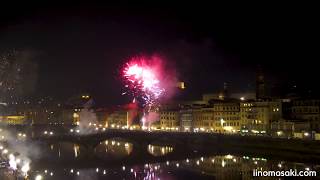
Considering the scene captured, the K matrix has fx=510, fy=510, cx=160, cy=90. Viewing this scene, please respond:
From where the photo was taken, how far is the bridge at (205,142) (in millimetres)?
53969

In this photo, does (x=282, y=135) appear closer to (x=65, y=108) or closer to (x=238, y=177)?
(x=238, y=177)

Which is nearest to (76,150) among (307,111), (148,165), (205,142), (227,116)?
(205,142)

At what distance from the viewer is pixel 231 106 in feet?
260

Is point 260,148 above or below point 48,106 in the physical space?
below

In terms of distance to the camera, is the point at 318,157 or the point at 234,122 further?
the point at 234,122

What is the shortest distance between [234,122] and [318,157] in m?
27.7

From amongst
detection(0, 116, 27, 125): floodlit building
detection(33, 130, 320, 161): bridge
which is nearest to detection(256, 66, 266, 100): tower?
detection(33, 130, 320, 161): bridge

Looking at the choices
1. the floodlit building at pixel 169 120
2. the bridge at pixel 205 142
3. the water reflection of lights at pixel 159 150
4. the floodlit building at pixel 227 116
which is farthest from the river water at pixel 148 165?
the floodlit building at pixel 169 120

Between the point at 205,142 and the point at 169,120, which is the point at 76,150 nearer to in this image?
the point at 205,142

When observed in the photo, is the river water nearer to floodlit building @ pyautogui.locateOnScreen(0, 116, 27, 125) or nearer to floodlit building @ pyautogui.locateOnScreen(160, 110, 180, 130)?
floodlit building @ pyautogui.locateOnScreen(160, 110, 180, 130)

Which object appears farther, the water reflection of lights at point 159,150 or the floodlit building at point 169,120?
the floodlit building at point 169,120

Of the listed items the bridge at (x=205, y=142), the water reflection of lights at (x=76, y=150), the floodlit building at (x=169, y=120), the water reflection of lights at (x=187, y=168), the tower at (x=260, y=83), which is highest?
the tower at (x=260, y=83)

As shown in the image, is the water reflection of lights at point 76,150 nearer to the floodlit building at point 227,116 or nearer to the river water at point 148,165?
the river water at point 148,165

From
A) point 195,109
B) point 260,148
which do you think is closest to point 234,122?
point 195,109
